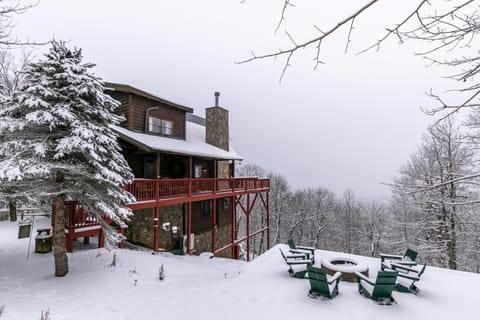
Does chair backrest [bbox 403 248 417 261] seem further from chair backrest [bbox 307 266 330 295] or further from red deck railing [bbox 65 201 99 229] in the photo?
red deck railing [bbox 65 201 99 229]

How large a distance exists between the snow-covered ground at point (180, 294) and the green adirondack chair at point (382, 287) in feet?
0.54

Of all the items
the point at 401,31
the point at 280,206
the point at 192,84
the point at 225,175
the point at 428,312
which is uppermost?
the point at 192,84

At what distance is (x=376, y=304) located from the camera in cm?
502

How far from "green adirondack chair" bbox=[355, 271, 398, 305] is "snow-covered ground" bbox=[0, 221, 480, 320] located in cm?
16

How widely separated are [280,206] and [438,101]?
30658 mm

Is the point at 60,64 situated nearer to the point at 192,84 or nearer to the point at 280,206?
the point at 280,206

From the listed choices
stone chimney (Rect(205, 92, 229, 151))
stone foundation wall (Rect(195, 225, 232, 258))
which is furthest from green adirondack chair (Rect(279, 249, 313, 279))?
stone chimney (Rect(205, 92, 229, 151))

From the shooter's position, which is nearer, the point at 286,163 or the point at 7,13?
the point at 7,13

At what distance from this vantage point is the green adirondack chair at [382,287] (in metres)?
4.96

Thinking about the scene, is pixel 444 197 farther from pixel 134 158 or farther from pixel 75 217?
pixel 75 217

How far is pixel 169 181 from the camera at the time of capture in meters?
10.5

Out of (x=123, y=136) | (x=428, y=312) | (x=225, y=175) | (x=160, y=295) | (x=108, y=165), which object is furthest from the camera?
(x=225, y=175)

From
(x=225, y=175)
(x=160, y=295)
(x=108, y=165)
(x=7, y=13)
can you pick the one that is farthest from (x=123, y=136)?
(x=225, y=175)

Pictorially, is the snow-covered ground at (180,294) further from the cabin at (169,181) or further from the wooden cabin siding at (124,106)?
the wooden cabin siding at (124,106)
